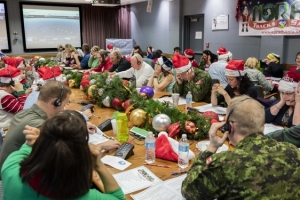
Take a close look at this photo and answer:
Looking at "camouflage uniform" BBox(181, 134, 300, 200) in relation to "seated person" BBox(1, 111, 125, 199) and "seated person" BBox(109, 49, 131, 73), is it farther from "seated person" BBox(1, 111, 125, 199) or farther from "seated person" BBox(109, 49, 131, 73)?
"seated person" BBox(109, 49, 131, 73)

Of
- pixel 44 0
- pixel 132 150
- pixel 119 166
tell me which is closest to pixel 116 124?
pixel 132 150

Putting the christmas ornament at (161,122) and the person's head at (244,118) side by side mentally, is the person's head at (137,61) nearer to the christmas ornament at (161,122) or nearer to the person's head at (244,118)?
the christmas ornament at (161,122)

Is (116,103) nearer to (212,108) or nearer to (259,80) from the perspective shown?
(212,108)

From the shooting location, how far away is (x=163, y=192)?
4.66ft

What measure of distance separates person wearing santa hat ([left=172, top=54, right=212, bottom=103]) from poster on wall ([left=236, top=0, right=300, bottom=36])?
3.31 meters

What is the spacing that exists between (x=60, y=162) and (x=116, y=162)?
2.70 feet

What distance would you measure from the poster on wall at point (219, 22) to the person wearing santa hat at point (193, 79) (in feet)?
13.4

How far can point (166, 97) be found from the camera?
3482mm

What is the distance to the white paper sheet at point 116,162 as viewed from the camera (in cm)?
169

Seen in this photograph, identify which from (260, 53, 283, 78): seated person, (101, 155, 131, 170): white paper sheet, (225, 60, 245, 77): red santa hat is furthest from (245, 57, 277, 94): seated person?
(101, 155, 131, 170): white paper sheet

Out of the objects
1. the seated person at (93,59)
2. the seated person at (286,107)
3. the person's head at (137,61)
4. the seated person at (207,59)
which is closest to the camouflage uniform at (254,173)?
the seated person at (286,107)

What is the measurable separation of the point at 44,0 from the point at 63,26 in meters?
1.21

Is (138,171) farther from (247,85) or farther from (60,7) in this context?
(60,7)

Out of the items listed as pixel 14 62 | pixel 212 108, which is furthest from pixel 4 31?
pixel 212 108
